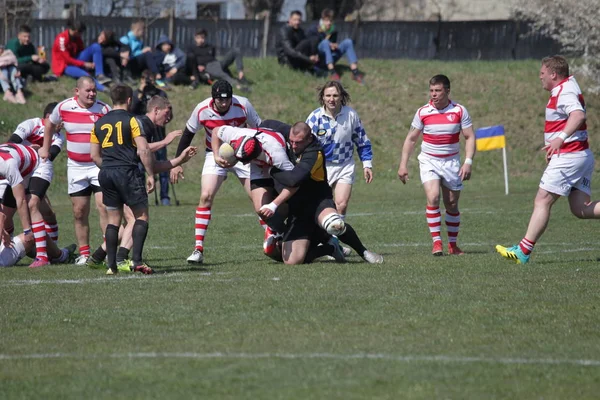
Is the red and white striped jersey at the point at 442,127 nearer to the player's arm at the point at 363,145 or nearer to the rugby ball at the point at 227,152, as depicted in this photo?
the player's arm at the point at 363,145

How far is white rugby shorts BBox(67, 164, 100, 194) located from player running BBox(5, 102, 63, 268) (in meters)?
0.31

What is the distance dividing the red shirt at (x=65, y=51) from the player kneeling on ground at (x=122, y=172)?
16534mm

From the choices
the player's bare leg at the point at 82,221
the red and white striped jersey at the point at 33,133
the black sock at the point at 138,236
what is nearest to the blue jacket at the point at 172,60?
the red and white striped jersey at the point at 33,133

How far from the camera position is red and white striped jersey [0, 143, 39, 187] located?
1085 cm

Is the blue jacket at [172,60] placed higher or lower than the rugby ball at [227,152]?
lower

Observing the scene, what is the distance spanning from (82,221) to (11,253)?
2.86 feet

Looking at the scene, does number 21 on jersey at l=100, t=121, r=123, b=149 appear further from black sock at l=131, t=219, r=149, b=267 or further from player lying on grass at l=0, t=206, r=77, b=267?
player lying on grass at l=0, t=206, r=77, b=267

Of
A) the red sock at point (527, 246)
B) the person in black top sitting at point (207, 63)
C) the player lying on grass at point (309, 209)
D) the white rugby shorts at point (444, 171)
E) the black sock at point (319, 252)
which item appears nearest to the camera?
the red sock at point (527, 246)

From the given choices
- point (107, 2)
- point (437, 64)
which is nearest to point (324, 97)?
point (437, 64)

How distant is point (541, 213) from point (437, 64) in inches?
961

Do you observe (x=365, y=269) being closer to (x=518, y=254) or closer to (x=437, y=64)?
(x=518, y=254)

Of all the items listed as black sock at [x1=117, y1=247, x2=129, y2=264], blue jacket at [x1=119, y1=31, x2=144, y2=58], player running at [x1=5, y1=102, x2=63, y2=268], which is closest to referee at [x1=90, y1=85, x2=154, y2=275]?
black sock at [x1=117, y1=247, x2=129, y2=264]

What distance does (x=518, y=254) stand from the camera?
33.8 feet

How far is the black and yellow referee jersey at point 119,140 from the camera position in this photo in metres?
10.0
